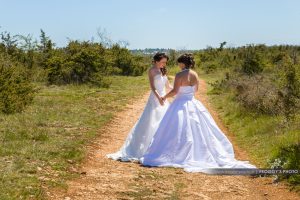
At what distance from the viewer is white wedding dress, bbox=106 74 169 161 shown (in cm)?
932

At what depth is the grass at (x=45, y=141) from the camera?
6957mm

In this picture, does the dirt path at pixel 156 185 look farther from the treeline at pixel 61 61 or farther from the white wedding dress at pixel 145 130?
the treeline at pixel 61 61

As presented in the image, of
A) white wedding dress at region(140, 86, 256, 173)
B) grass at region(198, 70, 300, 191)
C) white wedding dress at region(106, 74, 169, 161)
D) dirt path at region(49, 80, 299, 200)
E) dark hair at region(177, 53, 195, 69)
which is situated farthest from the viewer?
grass at region(198, 70, 300, 191)

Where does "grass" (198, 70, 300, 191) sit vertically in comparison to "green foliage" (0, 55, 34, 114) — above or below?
below

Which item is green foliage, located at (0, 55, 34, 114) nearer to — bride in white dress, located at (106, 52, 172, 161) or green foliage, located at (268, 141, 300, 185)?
bride in white dress, located at (106, 52, 172, 161)

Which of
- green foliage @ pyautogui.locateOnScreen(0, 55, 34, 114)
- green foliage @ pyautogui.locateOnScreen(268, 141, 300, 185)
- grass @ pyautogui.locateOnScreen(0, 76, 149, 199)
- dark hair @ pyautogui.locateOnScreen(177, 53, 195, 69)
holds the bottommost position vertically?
grass @ pyautogui.locateOnScreen(0, 76, 149, 199)

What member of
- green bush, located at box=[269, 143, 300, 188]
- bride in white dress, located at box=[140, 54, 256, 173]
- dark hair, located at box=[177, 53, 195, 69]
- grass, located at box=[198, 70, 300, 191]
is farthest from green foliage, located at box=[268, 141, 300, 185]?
dark hair, located at box=[177, 53, 195, 69]

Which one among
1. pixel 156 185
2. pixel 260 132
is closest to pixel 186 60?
pixel 156 185

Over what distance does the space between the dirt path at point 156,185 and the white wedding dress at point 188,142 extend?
32cm

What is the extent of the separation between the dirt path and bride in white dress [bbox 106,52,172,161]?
0.44 meters

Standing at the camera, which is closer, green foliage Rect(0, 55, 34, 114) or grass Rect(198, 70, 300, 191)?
grass Rect(198, 70, 300, 191)

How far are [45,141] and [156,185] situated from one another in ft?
12.7

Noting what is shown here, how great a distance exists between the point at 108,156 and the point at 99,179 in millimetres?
1877

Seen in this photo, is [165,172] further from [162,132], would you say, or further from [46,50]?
[46,50]
